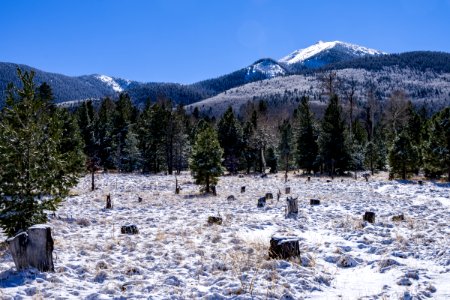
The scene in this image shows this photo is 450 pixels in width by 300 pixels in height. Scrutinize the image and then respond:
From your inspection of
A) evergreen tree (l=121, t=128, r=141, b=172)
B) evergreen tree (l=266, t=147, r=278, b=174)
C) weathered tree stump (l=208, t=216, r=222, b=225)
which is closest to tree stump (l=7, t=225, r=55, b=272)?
weathered tree stump (l=208, t=216, r=222, b=225)

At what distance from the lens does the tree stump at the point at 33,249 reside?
7.55 m

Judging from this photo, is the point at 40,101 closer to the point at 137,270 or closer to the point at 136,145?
the point at 137,270

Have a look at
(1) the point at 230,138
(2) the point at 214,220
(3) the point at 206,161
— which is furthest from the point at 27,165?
(1) the point at 230,138

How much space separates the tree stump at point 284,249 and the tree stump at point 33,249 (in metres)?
5.13

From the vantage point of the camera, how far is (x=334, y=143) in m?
49.6

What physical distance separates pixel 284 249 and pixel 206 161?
71.6ft

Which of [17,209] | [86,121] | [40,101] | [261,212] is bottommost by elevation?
[261,212]

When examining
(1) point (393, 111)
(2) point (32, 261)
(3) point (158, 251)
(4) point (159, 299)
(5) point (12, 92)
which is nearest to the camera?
(4) point (159, 299)

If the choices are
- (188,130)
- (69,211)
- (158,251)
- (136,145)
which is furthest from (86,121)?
(158,251)

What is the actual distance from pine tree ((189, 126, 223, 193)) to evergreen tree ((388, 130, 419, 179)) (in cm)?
1944

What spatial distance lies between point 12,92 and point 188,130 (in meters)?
65.7

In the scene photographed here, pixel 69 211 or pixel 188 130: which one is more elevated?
pixel 188 130

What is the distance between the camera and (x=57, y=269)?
7.94 metres

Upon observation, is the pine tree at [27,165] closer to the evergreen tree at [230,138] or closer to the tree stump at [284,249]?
the tree stump at [284,249]
